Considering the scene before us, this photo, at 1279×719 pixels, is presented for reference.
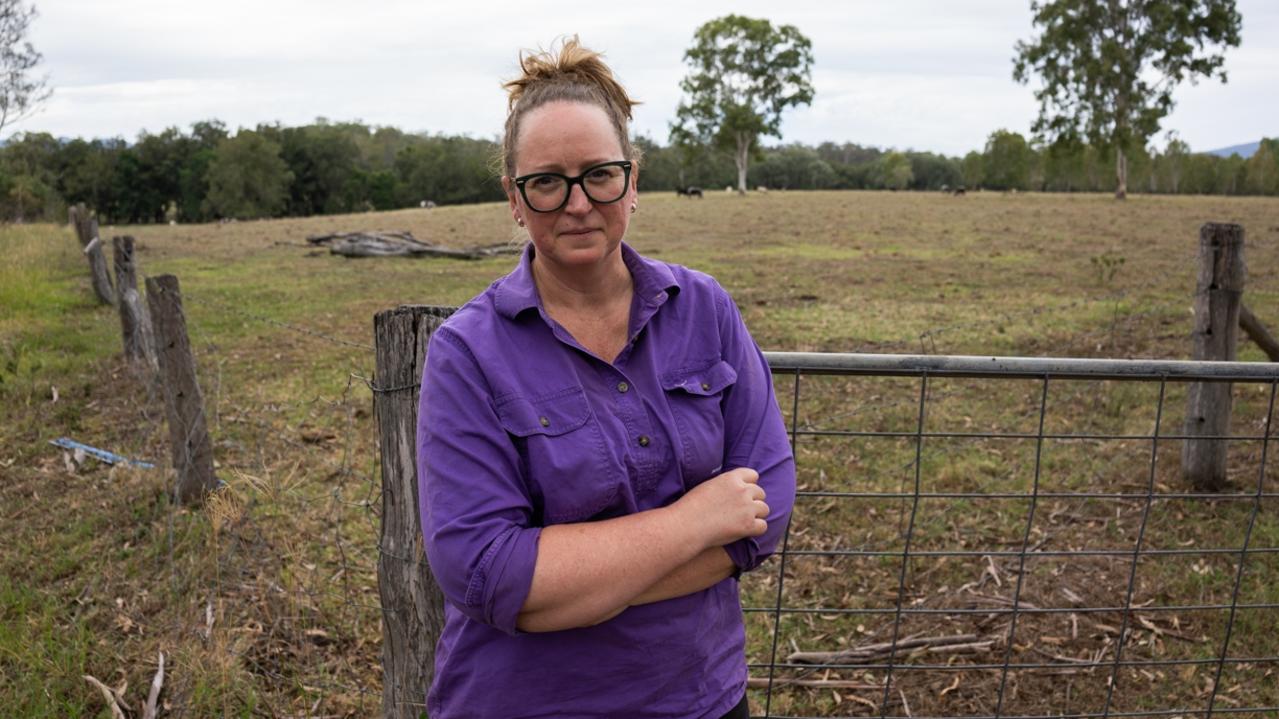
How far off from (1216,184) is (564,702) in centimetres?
9632

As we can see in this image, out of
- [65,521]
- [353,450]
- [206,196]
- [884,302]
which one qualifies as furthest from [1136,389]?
[206,196]

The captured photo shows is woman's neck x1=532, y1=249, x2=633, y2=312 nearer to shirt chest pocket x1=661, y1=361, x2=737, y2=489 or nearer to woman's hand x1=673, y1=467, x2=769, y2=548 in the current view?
shirt chest pocket x1=661, y1=361, x2=737, y2=489

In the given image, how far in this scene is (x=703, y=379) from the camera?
73.8 inches

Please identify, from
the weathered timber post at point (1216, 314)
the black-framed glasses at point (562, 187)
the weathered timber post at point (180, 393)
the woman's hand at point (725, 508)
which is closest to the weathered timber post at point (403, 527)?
the black-framed glasses at point (562, 187)

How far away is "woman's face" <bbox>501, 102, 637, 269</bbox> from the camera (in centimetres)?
175

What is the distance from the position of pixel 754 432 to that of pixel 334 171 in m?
71.2

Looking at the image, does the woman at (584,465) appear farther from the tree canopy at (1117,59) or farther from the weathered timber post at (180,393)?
the tree canopy at (1117,59)

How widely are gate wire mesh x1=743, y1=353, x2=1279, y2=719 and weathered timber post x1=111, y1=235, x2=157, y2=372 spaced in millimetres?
6062

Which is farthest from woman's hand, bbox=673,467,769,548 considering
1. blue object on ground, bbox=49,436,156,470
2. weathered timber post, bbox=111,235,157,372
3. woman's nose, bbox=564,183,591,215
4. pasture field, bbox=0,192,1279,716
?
weathered timber post, bbox=111,235,157,372

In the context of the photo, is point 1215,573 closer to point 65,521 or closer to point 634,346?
point 634,346

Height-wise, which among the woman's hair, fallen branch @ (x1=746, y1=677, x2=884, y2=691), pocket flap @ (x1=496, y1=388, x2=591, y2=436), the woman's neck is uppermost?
the woman's hair

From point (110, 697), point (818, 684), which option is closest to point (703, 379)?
point (818, 684)

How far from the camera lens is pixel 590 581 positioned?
161 centimetres

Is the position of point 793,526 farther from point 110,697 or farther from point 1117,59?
point 1117,59
